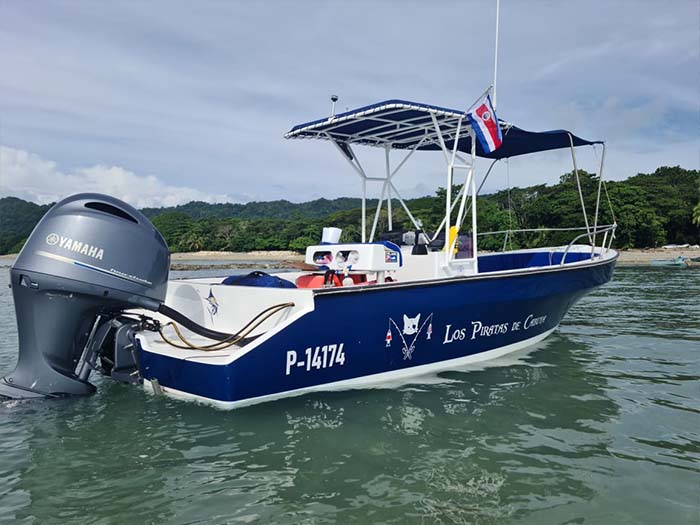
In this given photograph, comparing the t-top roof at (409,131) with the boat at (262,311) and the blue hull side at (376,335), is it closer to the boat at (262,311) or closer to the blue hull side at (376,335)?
the boat at (262,311)

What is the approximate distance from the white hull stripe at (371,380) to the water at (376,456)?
0.27 feet

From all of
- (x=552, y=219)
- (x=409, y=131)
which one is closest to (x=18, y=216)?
(x=552, y=219)

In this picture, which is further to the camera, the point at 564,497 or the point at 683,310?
the point at 683,310

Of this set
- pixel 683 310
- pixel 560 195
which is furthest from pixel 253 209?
pixel 683 310

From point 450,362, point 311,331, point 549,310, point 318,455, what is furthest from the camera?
point 549,310

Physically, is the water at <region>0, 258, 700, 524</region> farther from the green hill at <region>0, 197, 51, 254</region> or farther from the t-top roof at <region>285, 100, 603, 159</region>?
the green hill at <region>0, 197, 51, 254</region>

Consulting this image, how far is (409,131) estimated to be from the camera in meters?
7.80

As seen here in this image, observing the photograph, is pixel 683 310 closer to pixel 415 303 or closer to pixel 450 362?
pixel 450 362

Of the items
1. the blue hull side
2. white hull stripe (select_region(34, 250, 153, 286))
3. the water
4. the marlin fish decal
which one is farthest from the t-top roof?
white hull stripe (select_region(34, 250, 153, 286))

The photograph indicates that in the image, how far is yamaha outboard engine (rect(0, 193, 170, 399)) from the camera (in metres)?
4.36

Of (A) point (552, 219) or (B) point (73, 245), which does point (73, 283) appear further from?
(A) point (552, 219)

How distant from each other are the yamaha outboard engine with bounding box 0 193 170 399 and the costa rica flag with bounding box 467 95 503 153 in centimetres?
395

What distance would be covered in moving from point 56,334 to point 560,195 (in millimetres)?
54503

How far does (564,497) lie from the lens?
3.35 meters
